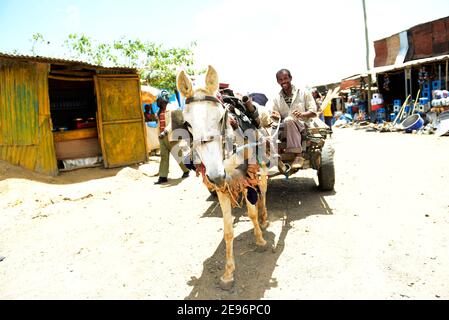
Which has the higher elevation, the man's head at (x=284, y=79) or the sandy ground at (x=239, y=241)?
the man's head at (x=284, y=79)

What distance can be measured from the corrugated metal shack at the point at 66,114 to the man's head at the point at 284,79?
5590 millimetres

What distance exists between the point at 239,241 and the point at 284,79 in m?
2.64

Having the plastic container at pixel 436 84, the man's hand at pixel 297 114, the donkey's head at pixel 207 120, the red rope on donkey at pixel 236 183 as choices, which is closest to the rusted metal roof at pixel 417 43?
the plastic container at pixel 436 84

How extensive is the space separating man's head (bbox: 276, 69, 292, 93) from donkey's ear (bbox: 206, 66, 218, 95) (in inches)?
103

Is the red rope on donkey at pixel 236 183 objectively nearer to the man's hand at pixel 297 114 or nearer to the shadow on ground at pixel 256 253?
the shadow on ground at pixel 256 253

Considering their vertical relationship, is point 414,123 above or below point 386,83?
below

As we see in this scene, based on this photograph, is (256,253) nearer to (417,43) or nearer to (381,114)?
(381,114)

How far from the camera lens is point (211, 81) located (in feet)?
8.68

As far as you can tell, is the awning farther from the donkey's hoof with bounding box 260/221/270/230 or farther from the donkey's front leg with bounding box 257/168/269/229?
the donkey's hoof with bounding box 260/221/270/230

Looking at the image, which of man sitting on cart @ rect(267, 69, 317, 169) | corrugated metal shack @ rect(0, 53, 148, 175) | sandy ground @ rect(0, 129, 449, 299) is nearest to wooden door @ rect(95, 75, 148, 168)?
corrugated metal shack @ rect(0, 53, 148, 175)

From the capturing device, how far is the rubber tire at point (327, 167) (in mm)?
5238

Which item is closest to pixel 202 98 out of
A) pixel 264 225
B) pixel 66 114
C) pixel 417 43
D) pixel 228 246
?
pixel 228 246
